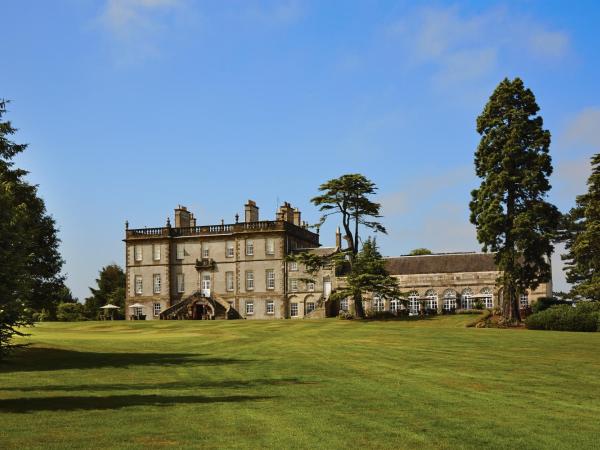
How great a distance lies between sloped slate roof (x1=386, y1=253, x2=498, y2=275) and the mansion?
9 centimetres

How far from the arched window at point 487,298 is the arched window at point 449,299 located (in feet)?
8.24

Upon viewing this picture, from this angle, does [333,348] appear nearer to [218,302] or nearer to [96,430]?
[96,430]

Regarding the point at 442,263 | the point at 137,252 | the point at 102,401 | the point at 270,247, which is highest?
the point at 137,252

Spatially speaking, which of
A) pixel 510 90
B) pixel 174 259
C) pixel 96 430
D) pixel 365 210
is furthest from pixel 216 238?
pixel 96 430

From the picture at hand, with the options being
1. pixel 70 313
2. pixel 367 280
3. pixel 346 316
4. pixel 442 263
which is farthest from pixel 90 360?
pixel 70 313

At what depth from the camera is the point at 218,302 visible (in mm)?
72750

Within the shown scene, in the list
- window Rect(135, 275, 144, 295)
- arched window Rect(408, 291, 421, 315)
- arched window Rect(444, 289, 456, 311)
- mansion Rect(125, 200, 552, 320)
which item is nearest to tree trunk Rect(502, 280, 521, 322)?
mansion Rect(125, 200, 552, 320)

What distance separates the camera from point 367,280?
57.9 m

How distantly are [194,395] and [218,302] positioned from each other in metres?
55.0

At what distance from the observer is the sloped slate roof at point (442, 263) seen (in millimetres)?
67000

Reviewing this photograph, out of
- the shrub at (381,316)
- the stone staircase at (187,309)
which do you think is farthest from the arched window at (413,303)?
the stone staircase at (187,309)

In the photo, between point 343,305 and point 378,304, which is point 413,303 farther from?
point 343,305

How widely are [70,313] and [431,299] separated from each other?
140 ft

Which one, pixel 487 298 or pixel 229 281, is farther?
pixel 229 281
